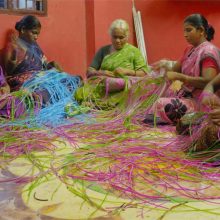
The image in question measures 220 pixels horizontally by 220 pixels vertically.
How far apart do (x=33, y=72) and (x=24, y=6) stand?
0.80m

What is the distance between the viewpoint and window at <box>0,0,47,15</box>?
399 centimetres

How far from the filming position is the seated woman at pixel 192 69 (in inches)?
111

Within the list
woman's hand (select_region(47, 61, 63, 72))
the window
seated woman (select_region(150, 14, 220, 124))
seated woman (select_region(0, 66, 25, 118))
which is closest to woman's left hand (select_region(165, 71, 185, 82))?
seated woman (select_region(150, 14, 220, 124))

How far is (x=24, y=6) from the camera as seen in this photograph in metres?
4.16

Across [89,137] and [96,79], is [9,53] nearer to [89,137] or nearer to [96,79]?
[96,79]

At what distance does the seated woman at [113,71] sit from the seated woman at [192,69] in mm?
681

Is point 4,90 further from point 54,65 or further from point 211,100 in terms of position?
point 211,100

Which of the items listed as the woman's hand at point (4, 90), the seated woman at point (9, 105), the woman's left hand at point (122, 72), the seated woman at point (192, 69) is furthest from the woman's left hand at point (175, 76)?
the woman's hand at point (4, 90)

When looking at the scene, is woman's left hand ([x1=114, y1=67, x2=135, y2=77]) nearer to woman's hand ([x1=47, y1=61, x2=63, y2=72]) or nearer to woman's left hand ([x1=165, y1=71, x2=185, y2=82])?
woman's hand ([x1=47, y1=61, x2=63, y2=72])

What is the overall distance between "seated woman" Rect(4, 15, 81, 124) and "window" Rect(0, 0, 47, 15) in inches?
8.4

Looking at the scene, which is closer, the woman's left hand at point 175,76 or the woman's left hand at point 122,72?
the woman's left hand at point 175,76

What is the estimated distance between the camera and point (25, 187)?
178 cm

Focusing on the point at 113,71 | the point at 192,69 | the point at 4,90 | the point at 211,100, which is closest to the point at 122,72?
the point at 113,71

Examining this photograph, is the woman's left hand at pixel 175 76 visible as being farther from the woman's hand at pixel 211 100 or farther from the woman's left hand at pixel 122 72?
the woman's left hand at pixel 122 72
